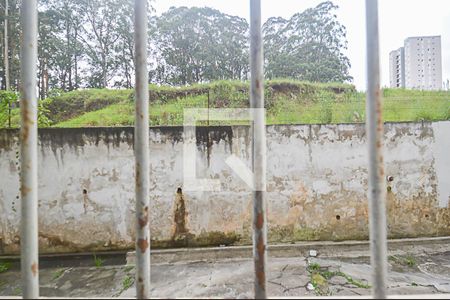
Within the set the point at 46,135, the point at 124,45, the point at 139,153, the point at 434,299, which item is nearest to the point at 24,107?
the point at 139,153

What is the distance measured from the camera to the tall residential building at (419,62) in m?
16.0

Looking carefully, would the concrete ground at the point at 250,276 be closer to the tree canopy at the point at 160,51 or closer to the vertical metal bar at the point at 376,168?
the vertical metal bar at the point at 376,168

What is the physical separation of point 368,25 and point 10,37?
1800 centimetres

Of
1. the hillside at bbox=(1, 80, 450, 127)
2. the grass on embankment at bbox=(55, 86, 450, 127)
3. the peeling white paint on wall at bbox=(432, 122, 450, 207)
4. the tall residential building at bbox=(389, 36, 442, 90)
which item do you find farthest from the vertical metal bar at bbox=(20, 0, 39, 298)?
the tall residential building at bbox=(389, 36, 442, 90)

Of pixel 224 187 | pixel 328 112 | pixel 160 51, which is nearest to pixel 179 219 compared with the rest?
pixel 224 187

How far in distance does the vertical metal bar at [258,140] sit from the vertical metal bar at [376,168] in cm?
47

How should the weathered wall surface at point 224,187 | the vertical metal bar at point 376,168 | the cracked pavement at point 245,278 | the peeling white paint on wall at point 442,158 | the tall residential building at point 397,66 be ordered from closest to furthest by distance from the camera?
the vertical metal bar at point 376,168 → the cracked pavement at point 245,278 → the weathered wall surface at point 224,187 → the peeling white paint on wall at point 442,158 → the tall residential building at point 397,66

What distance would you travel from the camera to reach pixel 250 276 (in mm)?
3820

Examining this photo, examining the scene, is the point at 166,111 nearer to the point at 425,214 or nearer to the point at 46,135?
the point at 46,135

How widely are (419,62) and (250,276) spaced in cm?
1948

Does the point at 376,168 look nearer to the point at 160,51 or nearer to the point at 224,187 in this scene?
the point at 224,187

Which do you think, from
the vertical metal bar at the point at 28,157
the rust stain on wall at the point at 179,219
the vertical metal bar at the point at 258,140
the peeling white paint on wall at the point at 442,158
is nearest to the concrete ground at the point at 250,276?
the rust stain on wall at the point at 179,219

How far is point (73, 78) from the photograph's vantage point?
16.8m

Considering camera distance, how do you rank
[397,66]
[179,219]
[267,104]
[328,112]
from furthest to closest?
1. [397,66]
2. [267,104]
3. [328,112]
4. [179,219]
